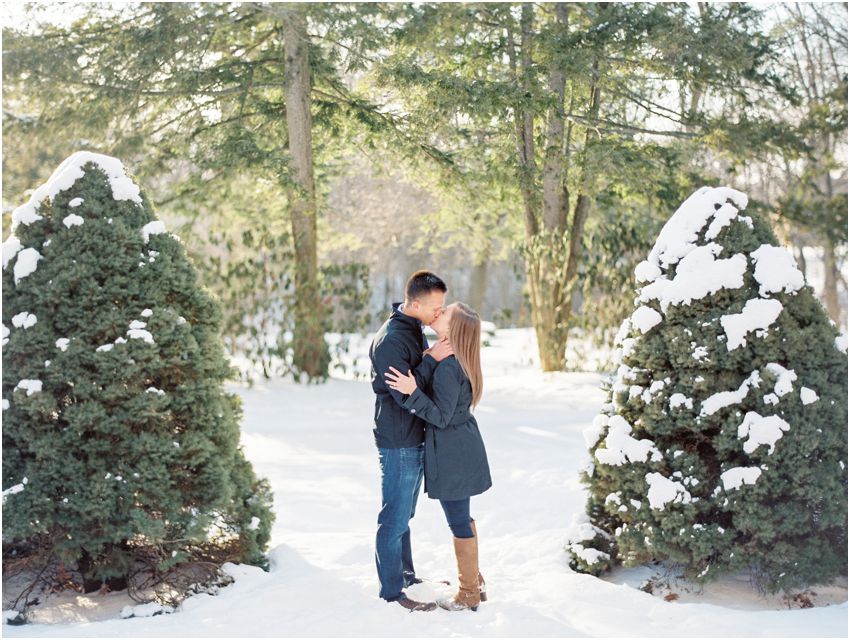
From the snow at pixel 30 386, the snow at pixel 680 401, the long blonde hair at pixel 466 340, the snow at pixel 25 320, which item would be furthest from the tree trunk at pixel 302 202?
the snow at pixel 680 401

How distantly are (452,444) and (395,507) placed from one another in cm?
41

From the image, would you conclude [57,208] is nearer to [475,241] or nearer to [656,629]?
[656,629]

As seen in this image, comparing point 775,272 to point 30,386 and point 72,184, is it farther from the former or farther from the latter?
point 30,386

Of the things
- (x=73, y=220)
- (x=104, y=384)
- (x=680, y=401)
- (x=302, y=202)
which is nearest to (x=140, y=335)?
(x=104, y=384)

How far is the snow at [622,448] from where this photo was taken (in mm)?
4152

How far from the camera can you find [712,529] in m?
3.98

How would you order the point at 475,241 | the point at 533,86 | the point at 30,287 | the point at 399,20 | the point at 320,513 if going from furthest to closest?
1. the point at 475,241
2. the point at 399,20
3. the point at 533,86
4. the point at 320,513
5. the point at 30,287

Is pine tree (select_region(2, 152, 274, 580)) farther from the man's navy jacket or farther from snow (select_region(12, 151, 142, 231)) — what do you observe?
the man's navy jacket

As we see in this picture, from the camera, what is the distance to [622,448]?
4215mm

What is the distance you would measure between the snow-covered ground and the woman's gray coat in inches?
24.0

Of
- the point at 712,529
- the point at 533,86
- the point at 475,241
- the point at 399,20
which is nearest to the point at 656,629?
the point at 712,529

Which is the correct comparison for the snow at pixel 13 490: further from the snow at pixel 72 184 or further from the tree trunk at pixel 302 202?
the tree trunk at pixel 302 202

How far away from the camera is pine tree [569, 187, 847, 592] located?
3943 mm

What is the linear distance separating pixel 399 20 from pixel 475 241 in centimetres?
786
